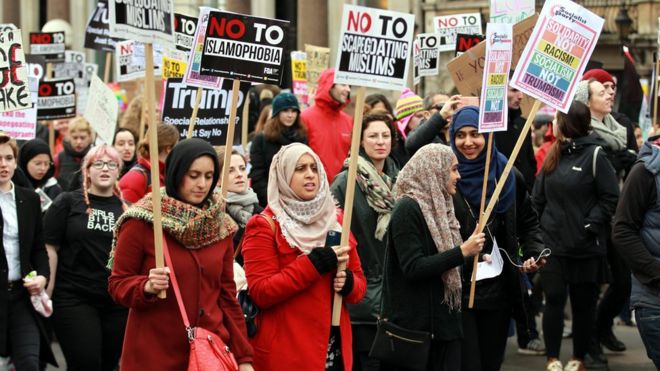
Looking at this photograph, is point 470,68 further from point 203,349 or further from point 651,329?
point 203,349

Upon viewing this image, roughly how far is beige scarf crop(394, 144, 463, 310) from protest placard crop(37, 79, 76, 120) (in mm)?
6636

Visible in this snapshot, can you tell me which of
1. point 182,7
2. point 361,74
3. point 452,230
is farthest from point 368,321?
point 182,7

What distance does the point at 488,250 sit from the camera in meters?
7.41

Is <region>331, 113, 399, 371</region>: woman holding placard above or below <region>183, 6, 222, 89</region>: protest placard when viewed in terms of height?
below

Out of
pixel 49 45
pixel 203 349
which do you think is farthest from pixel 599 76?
pixel 49 45

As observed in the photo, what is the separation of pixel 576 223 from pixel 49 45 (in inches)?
373

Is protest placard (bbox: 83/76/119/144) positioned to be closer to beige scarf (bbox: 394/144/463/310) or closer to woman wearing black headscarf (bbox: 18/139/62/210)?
woman wearing black headscarf (bbox: 18/139/62/210)

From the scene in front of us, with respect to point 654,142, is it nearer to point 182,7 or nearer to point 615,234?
point 615,234

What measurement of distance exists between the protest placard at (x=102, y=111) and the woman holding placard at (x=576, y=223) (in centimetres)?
402

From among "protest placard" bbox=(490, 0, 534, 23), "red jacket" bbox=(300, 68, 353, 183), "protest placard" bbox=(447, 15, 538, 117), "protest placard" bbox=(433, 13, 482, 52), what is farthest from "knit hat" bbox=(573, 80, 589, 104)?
"protest placard" bbox=(433, 13, 482, 52)

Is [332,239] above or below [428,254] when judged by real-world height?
above

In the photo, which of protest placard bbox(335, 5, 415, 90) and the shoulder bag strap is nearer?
the shoulder bag strap

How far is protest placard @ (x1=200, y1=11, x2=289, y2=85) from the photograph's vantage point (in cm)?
771

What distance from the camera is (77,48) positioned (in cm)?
3506
